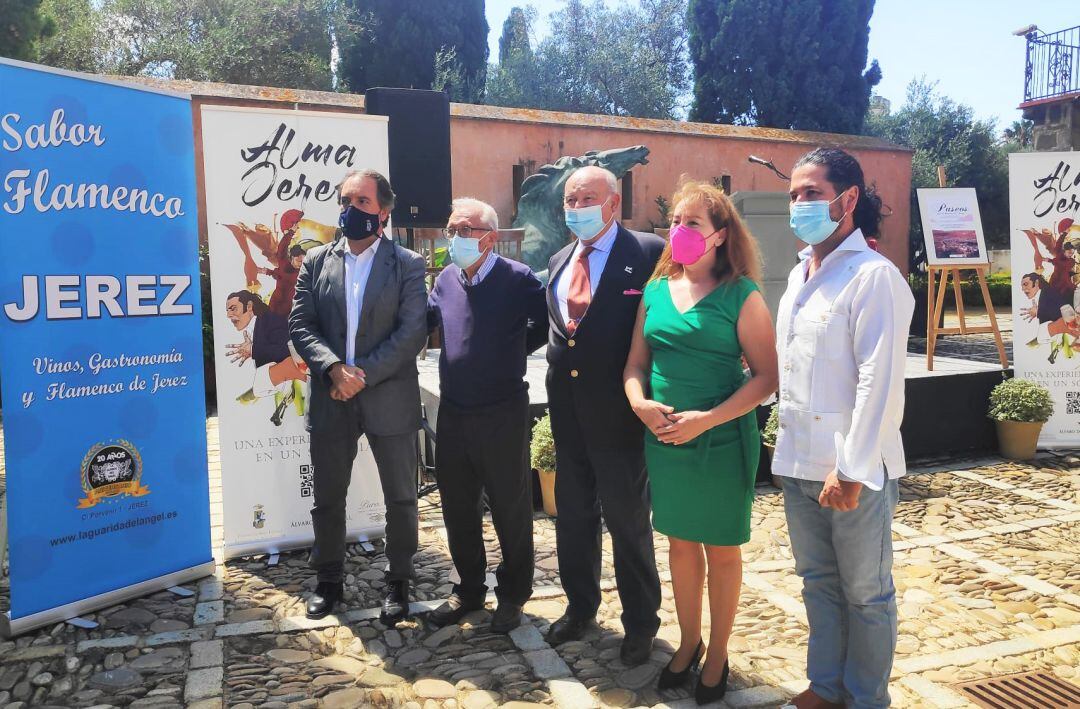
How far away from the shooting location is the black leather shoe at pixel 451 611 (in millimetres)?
3422

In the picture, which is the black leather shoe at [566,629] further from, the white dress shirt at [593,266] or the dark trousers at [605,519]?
the white dress shirt at [593,266]

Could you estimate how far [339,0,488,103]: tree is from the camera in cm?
2161

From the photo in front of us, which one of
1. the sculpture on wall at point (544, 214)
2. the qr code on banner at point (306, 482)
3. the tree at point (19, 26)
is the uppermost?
the tree at point (19, 26)

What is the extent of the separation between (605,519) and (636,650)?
505mm

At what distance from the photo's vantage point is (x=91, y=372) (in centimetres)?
354

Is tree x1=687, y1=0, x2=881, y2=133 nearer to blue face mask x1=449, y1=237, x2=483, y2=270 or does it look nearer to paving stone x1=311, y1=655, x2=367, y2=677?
blue face mask x1=449, y1=237, x2=483, y2=270

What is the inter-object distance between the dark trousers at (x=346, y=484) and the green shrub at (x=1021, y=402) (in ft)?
16.4

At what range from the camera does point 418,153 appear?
7125 millimetres

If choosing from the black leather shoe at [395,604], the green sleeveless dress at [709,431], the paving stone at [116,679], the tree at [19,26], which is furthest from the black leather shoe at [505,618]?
the tree at [19,26]

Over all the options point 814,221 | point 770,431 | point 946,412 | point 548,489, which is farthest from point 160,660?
point 946,412

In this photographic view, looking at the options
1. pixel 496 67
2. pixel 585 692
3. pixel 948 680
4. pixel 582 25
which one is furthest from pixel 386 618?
pixel 582 25

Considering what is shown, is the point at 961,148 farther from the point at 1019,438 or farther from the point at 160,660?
the point at 160,660

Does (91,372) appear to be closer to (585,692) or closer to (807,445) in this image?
(585,692)

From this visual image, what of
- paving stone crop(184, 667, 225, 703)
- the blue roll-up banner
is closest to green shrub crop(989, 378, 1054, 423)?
the blue roll-up banner
